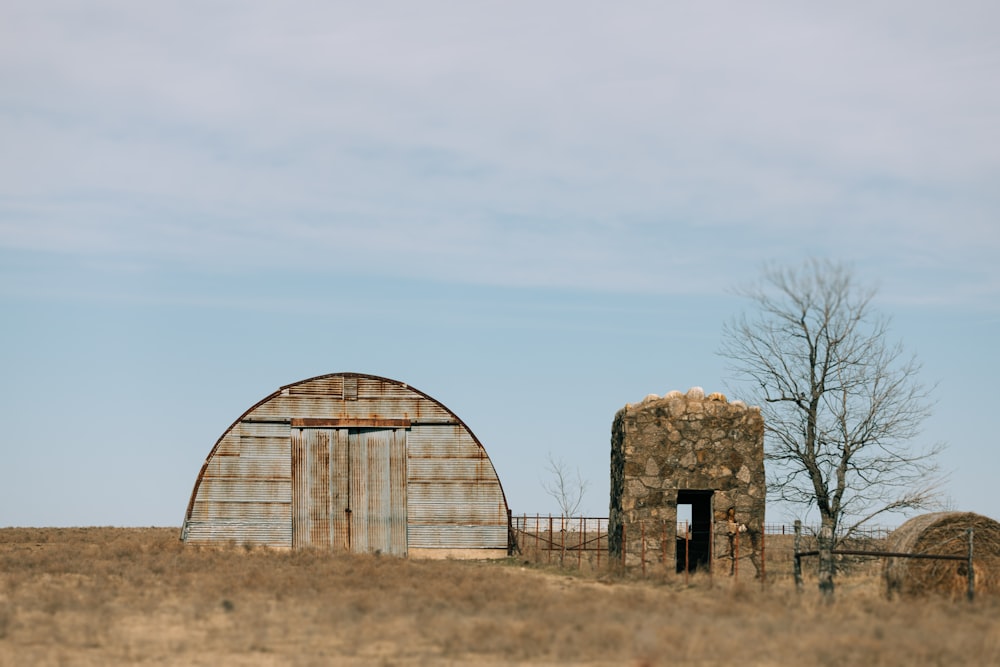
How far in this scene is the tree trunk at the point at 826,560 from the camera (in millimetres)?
23628

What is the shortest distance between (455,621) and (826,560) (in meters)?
10.5

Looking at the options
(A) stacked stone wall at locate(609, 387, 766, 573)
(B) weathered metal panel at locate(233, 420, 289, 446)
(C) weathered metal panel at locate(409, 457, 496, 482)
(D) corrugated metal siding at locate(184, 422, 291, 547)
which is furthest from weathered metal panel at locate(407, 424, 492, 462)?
(A) stacked stone wall at locate(609, 387, 766, 573)

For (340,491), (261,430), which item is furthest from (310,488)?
(261,430)

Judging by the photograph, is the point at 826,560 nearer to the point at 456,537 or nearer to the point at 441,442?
the point at 456,537

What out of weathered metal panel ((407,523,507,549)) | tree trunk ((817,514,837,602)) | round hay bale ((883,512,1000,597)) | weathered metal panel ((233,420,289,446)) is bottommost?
weathered metal panel ((407,523,507,549))

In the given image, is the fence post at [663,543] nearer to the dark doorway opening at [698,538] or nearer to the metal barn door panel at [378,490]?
the dark doorway opening at [698,538]

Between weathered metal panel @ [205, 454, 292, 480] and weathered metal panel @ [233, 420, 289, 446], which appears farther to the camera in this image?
weathered metal panel @ [233, 420, 289, 446]

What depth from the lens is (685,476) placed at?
3061cm

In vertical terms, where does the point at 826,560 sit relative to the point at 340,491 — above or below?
below

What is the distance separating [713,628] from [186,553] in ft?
70.6

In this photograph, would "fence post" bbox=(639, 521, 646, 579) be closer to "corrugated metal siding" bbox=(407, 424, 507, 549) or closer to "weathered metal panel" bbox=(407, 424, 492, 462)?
"corrugated metal siding" bbox=(407, 424, 507, 549)

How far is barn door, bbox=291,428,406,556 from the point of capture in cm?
3647

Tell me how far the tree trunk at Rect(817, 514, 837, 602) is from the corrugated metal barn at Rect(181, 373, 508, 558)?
10187 mm

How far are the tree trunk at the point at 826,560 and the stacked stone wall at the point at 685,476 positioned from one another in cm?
275
